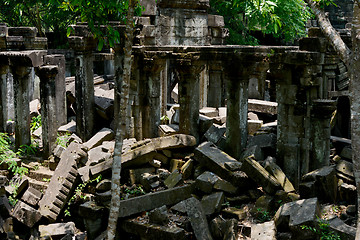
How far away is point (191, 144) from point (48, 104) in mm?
4075

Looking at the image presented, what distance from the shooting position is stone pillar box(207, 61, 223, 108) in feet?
55.4

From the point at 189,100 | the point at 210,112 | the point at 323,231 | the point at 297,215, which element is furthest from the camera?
the point at 210,112

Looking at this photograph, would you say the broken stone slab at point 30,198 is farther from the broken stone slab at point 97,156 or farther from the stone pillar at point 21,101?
the stone pillar at point 21,101

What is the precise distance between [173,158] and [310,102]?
148 inches

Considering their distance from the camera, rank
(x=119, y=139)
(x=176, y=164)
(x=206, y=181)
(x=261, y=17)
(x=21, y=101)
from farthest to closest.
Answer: (x=261, y=17) → (x=21, y=101) → (x=176, y=164) → (x=206, y=181) → (x=119, y=139)

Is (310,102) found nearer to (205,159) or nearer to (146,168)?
(205,159)

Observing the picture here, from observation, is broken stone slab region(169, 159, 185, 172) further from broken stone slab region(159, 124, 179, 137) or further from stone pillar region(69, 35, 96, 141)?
stone pillar region(69, 35, 96, 141)

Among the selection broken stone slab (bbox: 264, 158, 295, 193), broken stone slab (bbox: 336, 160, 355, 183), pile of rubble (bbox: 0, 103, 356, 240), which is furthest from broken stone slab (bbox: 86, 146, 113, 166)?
broken stone slab (bbox: 336, 160, 355, 183)

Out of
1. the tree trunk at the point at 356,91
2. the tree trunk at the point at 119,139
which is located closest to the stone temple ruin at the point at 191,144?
the tree trunk at the point at 356,91

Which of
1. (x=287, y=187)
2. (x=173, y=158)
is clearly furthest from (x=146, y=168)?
(x=287, y=187)

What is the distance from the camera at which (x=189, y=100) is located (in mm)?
12820

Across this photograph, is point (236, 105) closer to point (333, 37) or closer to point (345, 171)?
point (345, 171)

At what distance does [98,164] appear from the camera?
11508 millimetres

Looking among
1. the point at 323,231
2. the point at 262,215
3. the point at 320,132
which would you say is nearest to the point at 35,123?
the point at 262,215
